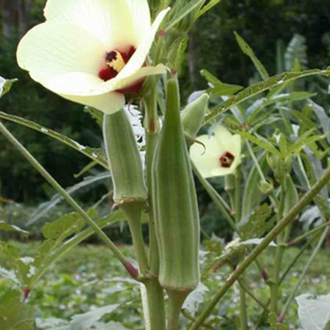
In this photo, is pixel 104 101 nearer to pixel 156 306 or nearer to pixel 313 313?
pixel 156 306

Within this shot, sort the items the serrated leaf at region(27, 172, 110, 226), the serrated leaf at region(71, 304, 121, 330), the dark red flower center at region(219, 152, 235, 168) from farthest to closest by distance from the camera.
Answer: the dark red flower center at region(219, 152, 235, 168) → the serrated leaf at region(27, 172, 110, 226) → the serrated leaf at region(71, 304, 121, 330)

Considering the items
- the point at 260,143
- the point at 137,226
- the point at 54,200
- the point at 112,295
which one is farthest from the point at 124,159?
the point at 112,295

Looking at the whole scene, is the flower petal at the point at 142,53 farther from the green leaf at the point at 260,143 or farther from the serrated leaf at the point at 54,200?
the serrated leaf at the point at 54,200

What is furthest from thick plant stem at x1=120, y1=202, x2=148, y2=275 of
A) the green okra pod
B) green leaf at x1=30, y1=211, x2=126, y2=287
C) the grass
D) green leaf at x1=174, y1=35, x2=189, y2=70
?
the grass

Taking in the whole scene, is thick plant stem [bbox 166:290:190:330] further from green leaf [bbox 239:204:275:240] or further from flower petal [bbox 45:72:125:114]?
green leaf [bbox 239:204:275:240]

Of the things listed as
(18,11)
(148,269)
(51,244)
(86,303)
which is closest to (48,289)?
(86,303)
